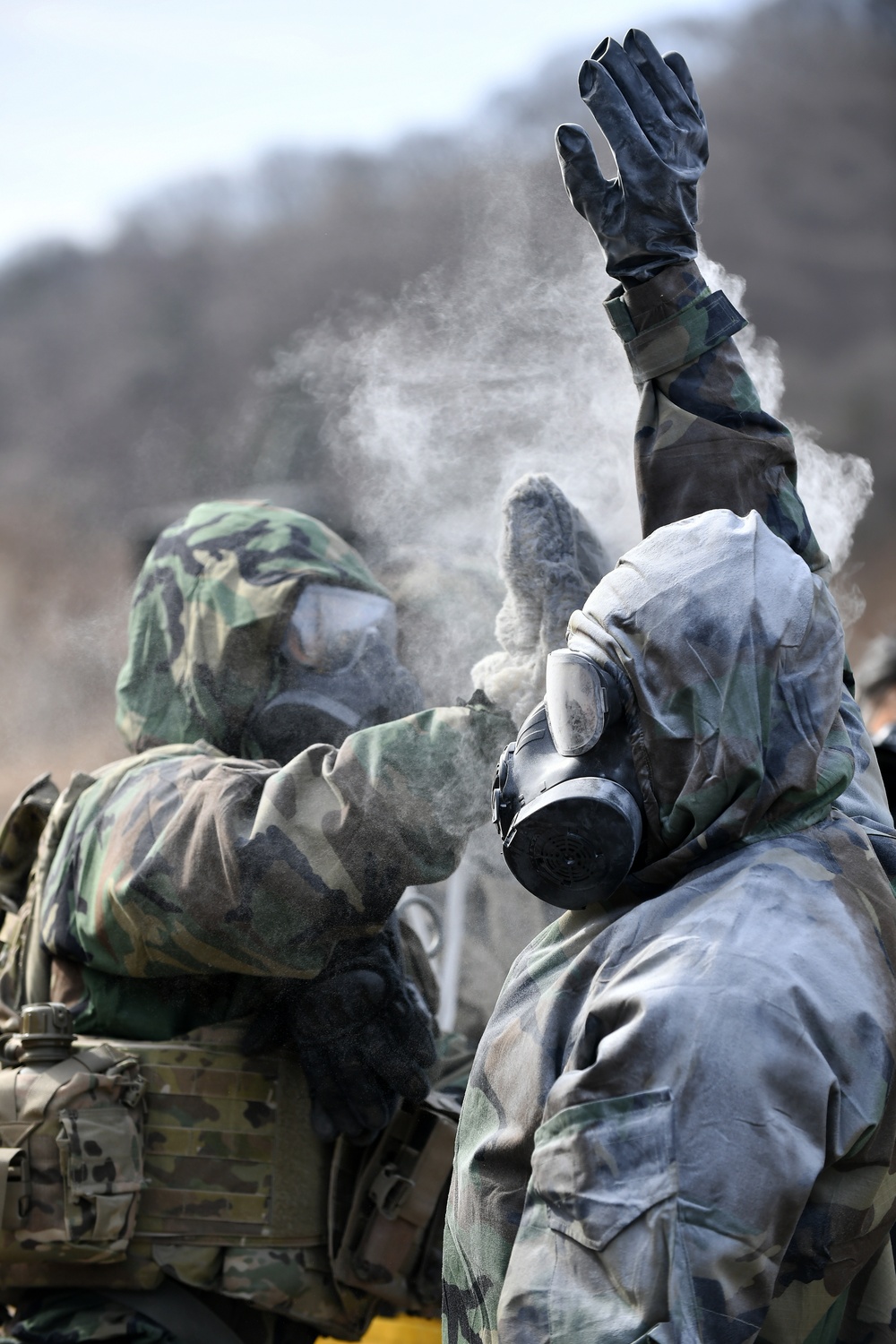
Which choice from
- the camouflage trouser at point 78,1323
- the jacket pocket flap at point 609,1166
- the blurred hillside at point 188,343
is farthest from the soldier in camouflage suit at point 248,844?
the jacket pocket flap at point 609,1166

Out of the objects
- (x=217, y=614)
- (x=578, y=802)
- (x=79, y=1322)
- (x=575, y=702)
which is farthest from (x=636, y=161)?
(x=79, y=1322)

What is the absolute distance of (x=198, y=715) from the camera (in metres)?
2.58

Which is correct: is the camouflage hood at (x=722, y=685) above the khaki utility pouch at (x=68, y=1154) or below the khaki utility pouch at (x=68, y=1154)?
above

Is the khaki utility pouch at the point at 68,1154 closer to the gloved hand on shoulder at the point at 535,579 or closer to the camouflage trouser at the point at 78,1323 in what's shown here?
the camouflage trouser at the point at 78,1323

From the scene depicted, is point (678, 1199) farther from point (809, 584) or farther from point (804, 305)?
point (804, 305)

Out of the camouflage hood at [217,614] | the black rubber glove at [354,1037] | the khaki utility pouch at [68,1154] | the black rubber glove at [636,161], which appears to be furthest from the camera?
the camouflage hood at [217,614]

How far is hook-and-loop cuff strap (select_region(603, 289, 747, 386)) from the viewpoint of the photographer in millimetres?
1960

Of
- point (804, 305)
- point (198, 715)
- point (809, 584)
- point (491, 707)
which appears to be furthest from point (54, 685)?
point (804, 305)

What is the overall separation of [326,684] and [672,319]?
3.21 feet

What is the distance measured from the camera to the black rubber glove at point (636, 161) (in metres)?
1.92

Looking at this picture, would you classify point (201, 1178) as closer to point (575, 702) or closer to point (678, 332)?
point (575, 702)

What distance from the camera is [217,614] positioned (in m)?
2.57

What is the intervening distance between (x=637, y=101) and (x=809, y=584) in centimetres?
88

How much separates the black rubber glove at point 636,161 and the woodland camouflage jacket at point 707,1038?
2.22 feet
